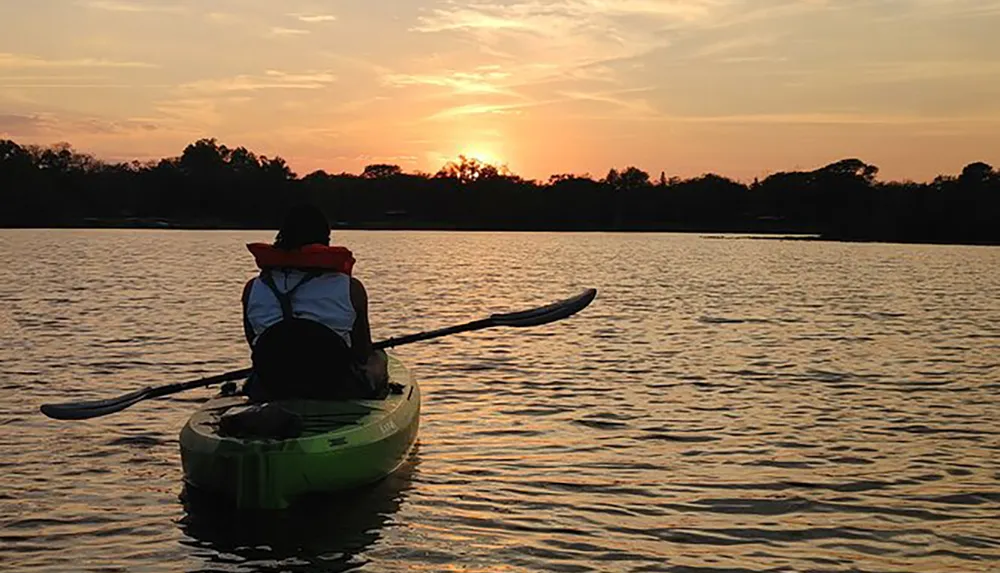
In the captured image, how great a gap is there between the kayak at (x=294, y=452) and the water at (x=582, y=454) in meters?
0.25

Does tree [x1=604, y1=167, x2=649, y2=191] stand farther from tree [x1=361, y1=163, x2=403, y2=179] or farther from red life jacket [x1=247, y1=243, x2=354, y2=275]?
red life jacket [x1=247, y1=243, x2=354, y2=275]

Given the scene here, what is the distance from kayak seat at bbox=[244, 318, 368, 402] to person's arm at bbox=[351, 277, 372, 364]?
0.33 ft

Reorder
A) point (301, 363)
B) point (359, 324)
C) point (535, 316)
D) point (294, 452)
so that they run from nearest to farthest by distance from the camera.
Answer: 1. point (294, 452)
2. point (301, 363)
3. point (359, 324)
4. point (535, 316)

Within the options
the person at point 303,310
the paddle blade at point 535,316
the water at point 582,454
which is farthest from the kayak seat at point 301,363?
the paddle blade at point 535,316

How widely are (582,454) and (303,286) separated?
127 inches

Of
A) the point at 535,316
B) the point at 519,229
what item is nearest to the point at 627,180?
the point at 519,229

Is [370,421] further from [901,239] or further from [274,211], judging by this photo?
[274,211]

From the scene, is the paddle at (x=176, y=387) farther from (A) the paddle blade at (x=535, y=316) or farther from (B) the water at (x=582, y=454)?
(B) the water at (x=582, y=454)

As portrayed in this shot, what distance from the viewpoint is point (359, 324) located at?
868 cm

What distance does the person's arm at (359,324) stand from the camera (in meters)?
8.55

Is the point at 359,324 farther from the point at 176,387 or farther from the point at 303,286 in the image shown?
the point at 176,387

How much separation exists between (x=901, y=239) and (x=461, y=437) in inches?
3908

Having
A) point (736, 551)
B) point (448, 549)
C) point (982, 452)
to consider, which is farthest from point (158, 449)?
point (982, 452)

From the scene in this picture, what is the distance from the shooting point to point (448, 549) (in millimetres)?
7352
